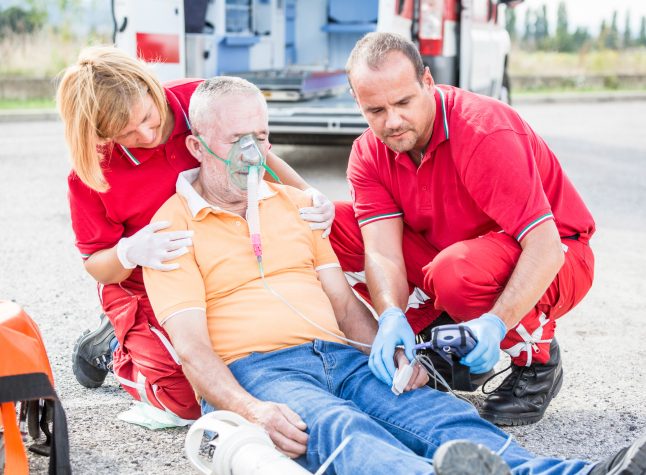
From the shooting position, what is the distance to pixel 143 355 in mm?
2840

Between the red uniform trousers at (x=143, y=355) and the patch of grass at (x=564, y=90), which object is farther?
the patch of grass at (x=564, y=90)

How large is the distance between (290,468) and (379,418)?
0.46m

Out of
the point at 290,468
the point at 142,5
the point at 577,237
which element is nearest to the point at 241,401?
the point at 290,468

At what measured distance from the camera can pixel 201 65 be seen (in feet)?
23.7

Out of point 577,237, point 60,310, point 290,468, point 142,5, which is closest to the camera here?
point 290,468

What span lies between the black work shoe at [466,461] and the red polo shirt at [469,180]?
1113 millimetres

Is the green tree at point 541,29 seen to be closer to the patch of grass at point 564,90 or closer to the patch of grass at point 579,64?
the patch of grass at point 579,64

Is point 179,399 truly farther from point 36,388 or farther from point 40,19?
point 40,19

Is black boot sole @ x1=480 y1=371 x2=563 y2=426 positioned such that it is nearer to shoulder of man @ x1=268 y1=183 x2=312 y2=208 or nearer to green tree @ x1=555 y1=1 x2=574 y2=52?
shoulder of man @ x1=268 y1=183 x2=312 y2=208

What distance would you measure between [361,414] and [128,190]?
3.88ft

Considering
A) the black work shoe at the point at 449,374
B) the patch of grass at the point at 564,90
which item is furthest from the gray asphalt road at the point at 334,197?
the patch of grass at the point at 564,90

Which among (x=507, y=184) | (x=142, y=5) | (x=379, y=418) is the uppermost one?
(x=142, y=5)

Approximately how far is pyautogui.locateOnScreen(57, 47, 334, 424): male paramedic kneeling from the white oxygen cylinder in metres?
0.54

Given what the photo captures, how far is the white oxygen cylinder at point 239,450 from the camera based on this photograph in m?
2.05
